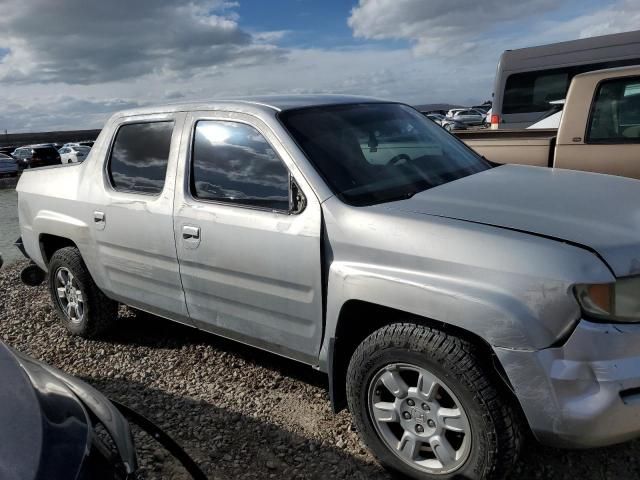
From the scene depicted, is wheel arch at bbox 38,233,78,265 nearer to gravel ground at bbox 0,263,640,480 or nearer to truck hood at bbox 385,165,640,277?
gravel ground at bbox 0,263,640,480

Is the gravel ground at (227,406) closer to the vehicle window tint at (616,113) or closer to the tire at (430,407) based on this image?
the tire at (430,407)

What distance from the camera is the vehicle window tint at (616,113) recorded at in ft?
14.6

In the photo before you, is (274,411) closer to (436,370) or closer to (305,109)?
(436,370)

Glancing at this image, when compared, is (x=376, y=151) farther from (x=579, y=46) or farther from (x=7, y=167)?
(x=7, y=167)

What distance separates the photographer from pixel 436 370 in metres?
2.38

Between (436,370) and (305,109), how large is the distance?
5.46ft

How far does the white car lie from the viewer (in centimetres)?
2773

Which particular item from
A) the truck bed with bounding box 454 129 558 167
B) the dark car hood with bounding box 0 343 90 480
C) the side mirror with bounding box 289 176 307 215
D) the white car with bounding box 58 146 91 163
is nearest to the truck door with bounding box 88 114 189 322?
the side mirror with bounding box 289 176 307 215

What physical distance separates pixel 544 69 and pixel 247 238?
9.24 meters

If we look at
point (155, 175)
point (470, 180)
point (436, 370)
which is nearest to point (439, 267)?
point (436, 370)

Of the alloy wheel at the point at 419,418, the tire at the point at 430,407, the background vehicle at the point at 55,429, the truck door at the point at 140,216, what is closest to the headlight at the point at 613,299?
the tire at the point at 430,407

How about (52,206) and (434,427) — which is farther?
(52,206)

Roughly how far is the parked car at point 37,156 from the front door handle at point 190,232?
26600 millimetres

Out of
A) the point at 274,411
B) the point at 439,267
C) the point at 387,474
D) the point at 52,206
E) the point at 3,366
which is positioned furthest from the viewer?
the point at 52,206
